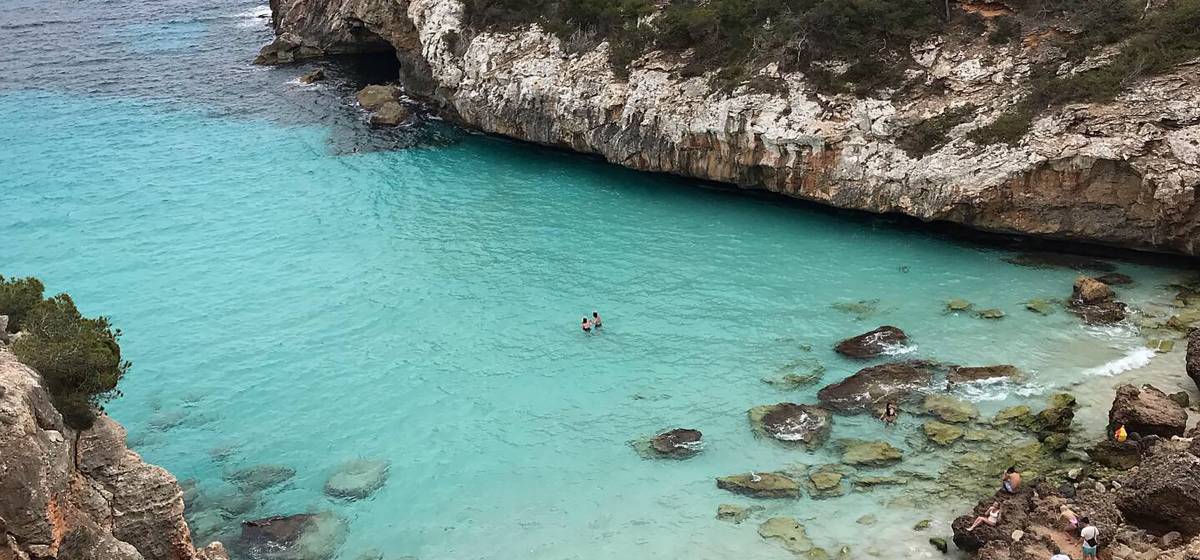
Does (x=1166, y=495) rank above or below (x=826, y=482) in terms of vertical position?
→ above

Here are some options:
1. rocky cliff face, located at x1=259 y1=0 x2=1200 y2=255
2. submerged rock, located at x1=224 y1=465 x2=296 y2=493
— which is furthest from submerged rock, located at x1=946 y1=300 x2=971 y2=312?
submerged rock, located at x1=224 y1=465 x2=296 y2=493

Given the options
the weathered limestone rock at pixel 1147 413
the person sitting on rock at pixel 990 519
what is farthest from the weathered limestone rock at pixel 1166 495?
the person sitting on rock at pixel 990 519

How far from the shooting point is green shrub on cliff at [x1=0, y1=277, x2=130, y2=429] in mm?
19125

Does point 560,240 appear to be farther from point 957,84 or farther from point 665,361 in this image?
point 957,84

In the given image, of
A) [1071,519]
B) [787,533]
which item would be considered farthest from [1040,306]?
[787,533]

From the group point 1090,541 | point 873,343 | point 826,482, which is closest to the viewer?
point 1090,541

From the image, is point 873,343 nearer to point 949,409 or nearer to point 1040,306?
point 949,409

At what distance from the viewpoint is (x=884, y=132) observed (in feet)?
131

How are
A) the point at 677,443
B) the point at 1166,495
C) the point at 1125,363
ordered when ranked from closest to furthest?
the point at 1166,495 → the point at 677,443 → the point at 1125,363

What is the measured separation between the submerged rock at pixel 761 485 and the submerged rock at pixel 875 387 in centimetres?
412

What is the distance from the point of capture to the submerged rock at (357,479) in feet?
89.2

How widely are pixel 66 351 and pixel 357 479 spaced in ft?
33.7

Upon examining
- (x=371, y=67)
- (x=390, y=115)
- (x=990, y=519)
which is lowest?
(x=990, y=519)

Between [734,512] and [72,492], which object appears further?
[734,512]
